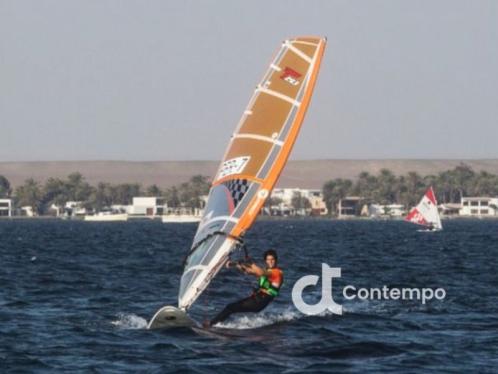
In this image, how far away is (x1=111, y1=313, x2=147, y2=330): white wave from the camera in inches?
962

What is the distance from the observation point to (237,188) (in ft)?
76.9

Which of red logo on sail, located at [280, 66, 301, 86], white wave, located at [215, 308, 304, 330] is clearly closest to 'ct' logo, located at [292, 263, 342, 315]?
white wave, located at [215, 308, 304, 330]

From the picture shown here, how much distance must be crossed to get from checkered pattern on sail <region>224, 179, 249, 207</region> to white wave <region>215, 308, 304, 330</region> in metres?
2.40

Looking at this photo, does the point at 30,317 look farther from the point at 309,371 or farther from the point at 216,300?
the point at 309,371

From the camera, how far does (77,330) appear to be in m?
24.1

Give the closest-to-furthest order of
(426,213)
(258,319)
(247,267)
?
(247,267)
(258,319)
(426,213)

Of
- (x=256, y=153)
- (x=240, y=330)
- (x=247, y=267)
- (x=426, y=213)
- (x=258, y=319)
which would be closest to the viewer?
(x=247, y=267)

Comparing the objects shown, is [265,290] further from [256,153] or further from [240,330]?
[256,153]

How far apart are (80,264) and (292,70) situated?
2696 centimetres

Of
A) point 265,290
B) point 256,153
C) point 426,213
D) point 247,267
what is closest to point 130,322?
point 265,290

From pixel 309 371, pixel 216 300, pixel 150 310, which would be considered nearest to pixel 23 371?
pixel 309 371

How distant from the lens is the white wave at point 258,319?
951 inches

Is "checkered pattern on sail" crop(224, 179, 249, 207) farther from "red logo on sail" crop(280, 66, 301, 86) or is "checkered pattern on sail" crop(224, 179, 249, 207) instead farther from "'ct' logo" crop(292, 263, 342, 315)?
"'ct' logo" crop(292, 263, 342, 315)

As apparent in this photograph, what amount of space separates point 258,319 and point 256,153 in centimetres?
366
